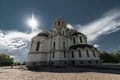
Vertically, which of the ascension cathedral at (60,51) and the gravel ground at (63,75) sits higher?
the ascension cathedral at (60,51)

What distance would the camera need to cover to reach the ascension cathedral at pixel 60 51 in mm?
30125

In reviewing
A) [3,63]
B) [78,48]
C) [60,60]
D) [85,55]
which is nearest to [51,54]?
[60,60]

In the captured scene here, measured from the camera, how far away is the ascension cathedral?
30.1 meters

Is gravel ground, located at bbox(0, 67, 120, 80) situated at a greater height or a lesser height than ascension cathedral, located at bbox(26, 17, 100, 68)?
lesser

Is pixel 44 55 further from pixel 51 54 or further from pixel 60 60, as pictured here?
pixel 60 60

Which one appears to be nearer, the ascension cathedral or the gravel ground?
the gravel ground

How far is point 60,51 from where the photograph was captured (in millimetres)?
30844

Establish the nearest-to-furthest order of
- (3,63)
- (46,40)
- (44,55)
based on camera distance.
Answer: (44,55), (46,40), (3,63)

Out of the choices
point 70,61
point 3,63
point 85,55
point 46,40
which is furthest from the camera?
point 3,63

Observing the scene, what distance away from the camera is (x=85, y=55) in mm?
29891

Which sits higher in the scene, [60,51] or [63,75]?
[60,51]

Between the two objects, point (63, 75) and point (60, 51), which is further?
point (60, 51)

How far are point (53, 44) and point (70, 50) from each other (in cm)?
693

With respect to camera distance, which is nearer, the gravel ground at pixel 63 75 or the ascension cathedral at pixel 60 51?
the gravel ground at pixel 63 75
